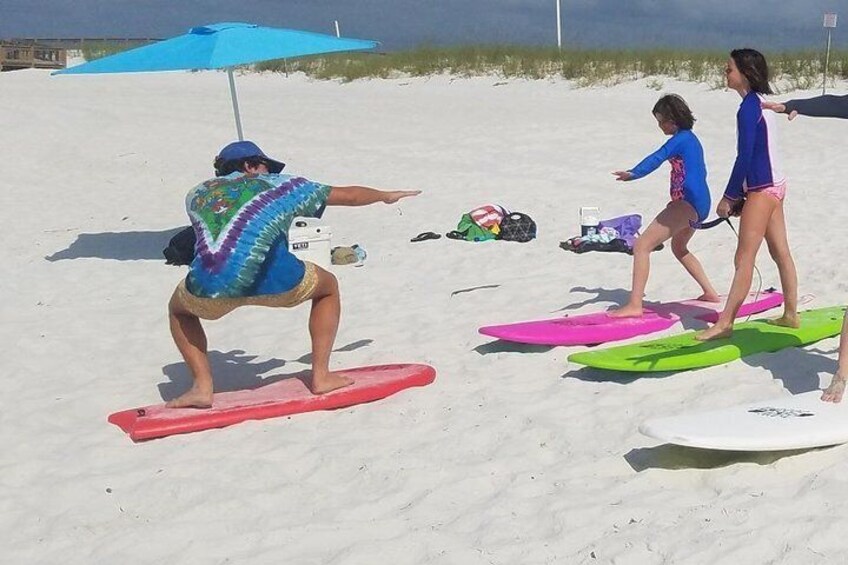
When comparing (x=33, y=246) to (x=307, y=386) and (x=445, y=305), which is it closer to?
(x=445, y=305)

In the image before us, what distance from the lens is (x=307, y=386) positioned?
5.24m

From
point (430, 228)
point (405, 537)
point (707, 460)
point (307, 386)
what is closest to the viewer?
point (405, 537)

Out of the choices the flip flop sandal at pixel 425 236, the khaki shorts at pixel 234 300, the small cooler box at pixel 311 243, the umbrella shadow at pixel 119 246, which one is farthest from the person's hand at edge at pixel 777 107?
the umbrella shadow at pixel 119 246

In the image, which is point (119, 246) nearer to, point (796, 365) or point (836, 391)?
point (796, 365)

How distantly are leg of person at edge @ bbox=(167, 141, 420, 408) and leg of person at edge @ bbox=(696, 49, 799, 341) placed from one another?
5.86 ft

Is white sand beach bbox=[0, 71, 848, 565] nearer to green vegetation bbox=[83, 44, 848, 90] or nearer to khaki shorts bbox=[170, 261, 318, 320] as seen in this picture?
khaki shorts bbox=[170, 261, 318, 320]

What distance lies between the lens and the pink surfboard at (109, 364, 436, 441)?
4.77 m

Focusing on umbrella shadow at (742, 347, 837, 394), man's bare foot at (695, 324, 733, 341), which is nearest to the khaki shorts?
man's bare foot at (695, 324, 733, 341)

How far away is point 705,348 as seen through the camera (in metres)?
5.22

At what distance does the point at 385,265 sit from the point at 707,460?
4.75m

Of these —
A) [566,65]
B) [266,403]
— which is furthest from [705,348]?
[566,65]

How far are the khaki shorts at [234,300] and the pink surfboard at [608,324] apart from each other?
1370 mm

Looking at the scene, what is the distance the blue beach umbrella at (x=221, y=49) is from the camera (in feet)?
25.9

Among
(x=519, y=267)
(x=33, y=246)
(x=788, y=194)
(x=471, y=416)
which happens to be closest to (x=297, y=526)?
(x=471, y=416)
